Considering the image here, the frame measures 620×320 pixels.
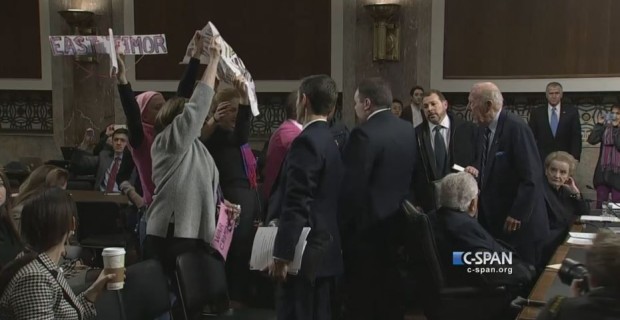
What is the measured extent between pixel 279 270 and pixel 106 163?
3.88 meters

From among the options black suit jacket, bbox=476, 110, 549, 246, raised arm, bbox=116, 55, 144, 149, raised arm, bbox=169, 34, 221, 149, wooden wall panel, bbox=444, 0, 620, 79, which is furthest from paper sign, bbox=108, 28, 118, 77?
wooden wall panel, bbox=444, 0, 620, 79

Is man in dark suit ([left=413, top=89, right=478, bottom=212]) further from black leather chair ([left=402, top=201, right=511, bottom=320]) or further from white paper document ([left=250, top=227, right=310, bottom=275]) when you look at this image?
white paper document ([left=250, top=227, right=310, bottom=275])

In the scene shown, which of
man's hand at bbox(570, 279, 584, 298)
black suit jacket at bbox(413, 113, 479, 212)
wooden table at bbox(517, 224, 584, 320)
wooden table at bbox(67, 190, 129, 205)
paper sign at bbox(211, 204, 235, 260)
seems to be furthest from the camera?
wooden table at bbox(67, 190, 129, 205)

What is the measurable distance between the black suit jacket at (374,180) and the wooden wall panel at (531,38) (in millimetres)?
5566

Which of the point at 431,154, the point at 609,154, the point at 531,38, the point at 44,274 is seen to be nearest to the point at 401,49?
the point at 531,38

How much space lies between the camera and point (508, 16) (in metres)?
9.00

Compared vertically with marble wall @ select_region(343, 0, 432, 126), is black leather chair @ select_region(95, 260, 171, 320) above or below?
below

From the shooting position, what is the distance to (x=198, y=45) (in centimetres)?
375

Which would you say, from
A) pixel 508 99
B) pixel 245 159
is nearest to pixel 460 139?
pixel 245 159

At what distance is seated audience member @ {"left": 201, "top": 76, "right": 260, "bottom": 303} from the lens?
391 centimetres

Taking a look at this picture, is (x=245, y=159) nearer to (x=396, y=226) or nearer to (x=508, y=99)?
(x=396, y=226)

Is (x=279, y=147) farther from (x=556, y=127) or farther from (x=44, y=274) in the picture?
(x=556, y=127)

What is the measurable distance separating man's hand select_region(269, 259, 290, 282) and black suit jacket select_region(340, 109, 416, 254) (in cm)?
68

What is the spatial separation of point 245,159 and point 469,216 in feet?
4.39
